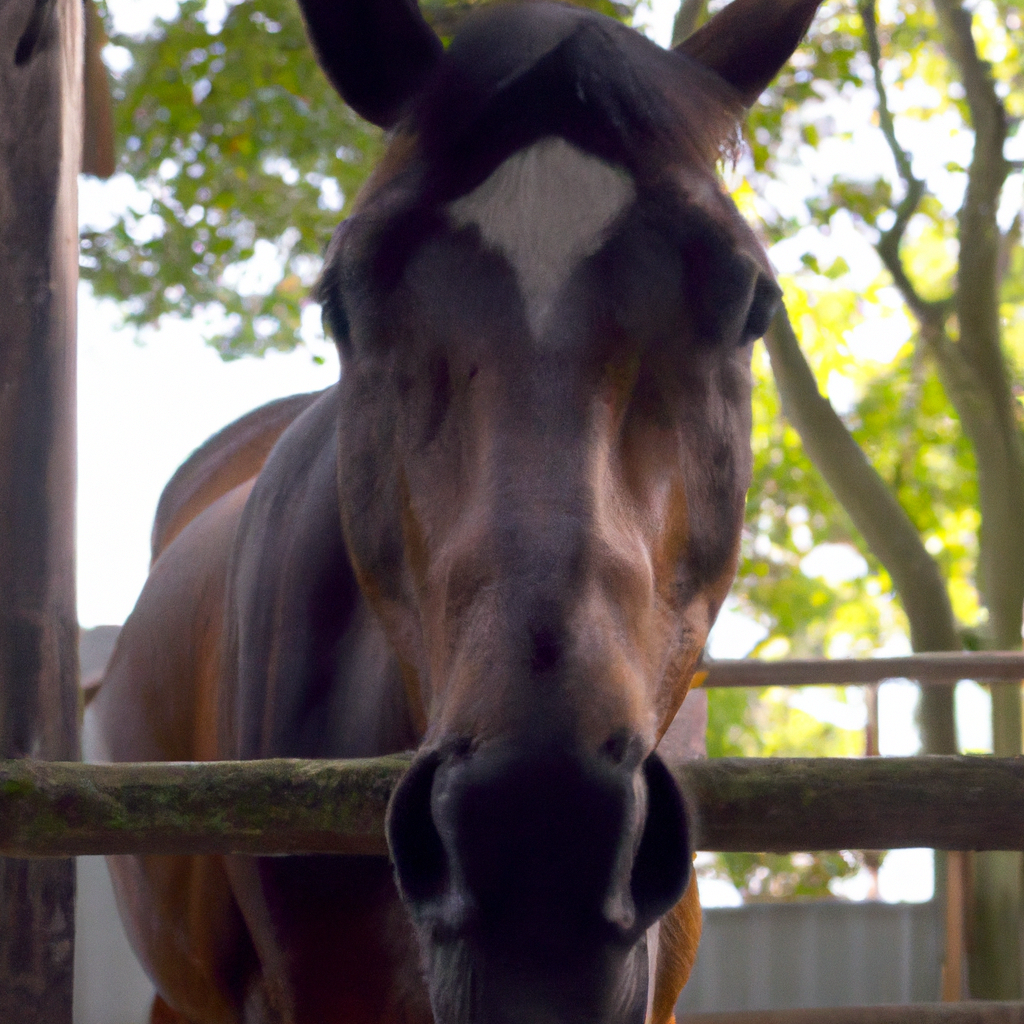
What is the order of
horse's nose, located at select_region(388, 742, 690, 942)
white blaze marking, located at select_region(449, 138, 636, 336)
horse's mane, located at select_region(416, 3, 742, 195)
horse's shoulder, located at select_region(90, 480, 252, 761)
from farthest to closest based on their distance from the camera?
horse's shoulder, located at select_region(90, 480, 252, 761), horse's mane, located at select_region(416, 3, 742, 195), white blaze marking, located at select_region(449, 138, 636, 336), horse's nose, located at select_region(388, 742, 690, 942)

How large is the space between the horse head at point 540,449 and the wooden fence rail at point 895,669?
2333 millimetres

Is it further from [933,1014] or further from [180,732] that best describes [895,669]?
[180,732]

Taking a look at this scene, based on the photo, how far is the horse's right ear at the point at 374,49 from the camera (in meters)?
1.69

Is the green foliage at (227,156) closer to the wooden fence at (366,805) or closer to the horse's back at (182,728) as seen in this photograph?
the horse's back at (182,728)

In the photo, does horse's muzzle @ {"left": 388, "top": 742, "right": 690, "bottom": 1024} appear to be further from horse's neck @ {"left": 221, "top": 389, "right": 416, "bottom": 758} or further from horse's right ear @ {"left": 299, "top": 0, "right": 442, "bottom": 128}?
horse's right ear @ {"left": 299, "top": 0, "right": 442, "bottom": 128}

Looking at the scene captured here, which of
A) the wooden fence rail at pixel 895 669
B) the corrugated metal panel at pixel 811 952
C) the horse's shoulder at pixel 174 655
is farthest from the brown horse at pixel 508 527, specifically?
the corrugated metal panel at pixel 811 952

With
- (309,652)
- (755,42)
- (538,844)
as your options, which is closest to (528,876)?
(538,844)

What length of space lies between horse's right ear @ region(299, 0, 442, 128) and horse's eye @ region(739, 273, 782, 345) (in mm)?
601

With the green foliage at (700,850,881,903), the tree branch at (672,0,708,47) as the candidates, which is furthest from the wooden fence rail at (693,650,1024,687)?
the green foliage at (700,850,881,903)

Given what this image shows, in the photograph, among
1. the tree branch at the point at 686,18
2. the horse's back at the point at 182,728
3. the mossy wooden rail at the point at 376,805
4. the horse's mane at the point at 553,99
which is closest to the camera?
the mossy wooden rail at the point at 376,805

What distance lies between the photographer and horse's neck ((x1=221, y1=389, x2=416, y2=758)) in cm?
191

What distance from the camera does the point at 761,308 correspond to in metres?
1.64

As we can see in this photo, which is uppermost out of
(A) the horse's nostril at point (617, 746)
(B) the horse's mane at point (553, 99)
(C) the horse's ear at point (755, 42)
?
(C) the horse's ear at point (755, 42)

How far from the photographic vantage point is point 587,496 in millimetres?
1241
